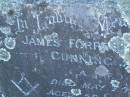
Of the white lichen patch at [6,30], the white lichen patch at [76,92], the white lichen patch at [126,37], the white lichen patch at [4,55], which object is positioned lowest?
the white lichen patch at [76,92]

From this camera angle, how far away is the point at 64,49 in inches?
109

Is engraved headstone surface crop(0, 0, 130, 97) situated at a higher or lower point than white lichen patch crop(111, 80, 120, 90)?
higher

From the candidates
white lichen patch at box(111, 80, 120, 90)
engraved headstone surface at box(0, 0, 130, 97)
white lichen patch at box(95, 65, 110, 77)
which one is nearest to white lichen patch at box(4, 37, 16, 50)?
engraved headstone surface at box(0, 0, 130, 97)

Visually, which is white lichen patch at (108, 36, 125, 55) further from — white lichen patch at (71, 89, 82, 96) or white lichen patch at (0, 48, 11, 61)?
white lichen patch at (0, 48, 11, 61)

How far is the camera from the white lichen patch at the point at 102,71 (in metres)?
2.74

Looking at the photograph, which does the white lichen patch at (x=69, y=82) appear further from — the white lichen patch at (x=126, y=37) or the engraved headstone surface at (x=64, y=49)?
the white lichen patch at (x=126, y=37)

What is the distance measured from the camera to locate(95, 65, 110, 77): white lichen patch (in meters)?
2.74

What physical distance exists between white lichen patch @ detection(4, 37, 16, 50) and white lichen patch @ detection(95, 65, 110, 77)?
56 cm

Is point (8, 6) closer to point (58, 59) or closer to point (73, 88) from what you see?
point (58, 59)

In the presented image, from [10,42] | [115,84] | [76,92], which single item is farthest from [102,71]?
[10,42]

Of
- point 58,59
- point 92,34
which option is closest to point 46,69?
point 58,59

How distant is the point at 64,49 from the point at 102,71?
0.27 metres

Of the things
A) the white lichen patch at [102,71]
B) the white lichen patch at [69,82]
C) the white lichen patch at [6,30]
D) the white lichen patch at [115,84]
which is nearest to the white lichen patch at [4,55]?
the white lichen patch at [6,30]

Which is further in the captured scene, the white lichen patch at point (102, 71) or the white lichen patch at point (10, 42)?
the white lichen patch at point (10, 42)
